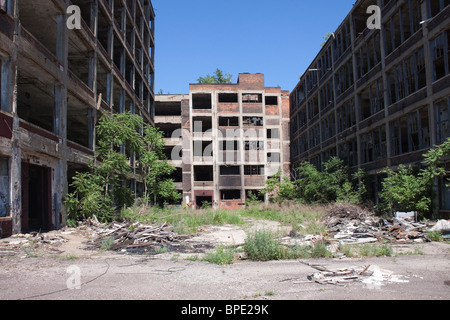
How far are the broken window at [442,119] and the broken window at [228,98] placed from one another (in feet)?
97.4

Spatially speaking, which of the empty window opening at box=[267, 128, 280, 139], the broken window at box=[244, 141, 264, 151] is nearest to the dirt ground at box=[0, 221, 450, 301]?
the broken window at box=[244, 141, 264, 151]

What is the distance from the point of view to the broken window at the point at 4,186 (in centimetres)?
1216

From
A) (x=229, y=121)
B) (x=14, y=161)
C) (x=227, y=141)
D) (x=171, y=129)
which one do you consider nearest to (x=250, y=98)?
(x=229, y=121)

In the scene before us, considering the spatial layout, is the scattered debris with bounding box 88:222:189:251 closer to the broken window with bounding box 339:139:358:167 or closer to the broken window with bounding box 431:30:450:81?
the broken window with bounding box 431:30:450:81

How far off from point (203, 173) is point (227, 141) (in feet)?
15.8

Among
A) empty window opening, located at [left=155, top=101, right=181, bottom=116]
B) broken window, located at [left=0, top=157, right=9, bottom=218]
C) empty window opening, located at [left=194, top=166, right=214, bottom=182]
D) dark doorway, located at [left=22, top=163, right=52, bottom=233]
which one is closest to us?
broken window, located at [left=0, top=157, right=9, bottom=218]

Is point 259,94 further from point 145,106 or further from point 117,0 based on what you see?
point 117,0

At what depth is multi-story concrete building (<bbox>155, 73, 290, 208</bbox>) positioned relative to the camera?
1692 inches

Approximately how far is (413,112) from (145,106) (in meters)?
26.4

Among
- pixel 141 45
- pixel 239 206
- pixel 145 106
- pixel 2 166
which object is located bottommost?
pixel 239 206

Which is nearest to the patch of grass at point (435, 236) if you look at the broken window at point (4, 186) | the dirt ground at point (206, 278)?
the dirt ground at point (206, 278)

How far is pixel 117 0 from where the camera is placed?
91.6 feet

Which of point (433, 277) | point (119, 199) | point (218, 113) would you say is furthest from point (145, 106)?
point (433, 277)

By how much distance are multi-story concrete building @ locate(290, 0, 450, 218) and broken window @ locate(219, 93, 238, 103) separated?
11.6 m
